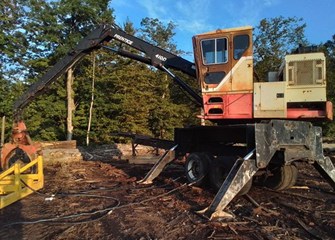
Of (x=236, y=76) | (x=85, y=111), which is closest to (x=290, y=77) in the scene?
(x=236, y=76)

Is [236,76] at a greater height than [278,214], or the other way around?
[236,76]

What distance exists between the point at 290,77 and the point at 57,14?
24785mm

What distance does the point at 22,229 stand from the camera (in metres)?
6.19

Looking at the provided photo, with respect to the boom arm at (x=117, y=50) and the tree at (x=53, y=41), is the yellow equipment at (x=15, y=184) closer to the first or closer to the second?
the boom arm at (x=117, y=50)

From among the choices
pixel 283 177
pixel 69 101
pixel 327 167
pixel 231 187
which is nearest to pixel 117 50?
pixel 283 177

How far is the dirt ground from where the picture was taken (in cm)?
592

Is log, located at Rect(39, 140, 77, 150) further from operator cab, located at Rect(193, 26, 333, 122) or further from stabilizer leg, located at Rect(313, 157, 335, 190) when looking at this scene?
stabilizer leg, located at Rect(313, 157, 335, 190)

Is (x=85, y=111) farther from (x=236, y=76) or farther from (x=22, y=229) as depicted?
(x=22, y=229)

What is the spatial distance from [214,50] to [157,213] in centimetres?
457

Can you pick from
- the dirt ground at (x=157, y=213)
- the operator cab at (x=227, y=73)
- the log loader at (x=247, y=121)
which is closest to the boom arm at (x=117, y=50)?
the log loader at (x=247, y=121)

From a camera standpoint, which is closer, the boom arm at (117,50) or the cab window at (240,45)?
the cab window at (240,45)

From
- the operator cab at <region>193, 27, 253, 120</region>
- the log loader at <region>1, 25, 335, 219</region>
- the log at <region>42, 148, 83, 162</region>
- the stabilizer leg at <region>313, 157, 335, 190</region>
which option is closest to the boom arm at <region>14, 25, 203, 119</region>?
the log loader at <region>1, 25, 335, 219</region>

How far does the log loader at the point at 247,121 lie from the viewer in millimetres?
7887

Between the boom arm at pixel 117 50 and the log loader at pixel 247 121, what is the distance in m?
1.87
